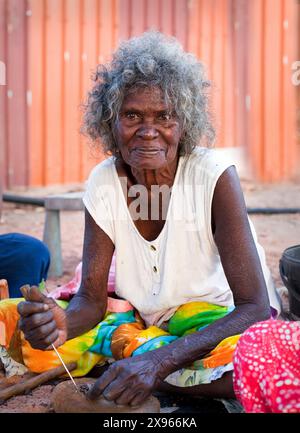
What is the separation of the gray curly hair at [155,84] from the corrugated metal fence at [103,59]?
4510mm

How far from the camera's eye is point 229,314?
2.74 metres

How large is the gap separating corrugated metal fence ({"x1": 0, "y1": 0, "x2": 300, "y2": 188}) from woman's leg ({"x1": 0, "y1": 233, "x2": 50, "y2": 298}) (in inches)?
154

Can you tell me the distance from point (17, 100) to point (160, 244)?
575 centimetres

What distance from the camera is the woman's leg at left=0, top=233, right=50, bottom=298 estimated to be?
364 centimetres

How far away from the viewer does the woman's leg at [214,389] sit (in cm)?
265

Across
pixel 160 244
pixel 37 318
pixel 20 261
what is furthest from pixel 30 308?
pixel 20 261

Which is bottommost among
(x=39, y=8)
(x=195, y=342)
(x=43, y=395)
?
(x=43, y=395)

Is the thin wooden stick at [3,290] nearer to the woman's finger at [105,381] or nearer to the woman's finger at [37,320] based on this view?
the woman's finger at [37,320]

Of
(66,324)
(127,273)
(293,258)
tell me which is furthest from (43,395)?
(293,258)

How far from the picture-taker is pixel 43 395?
2.98 metres

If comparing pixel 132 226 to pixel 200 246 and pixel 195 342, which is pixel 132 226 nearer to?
pixel 200 246

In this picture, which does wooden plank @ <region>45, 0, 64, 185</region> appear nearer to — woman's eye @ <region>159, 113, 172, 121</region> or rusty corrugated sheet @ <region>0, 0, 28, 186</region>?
rusty corrugated sheet @ <region>0, 0, 28, 186</region>

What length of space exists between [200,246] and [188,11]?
664 centimetres

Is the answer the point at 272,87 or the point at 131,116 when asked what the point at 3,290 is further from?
the point at 272,87
